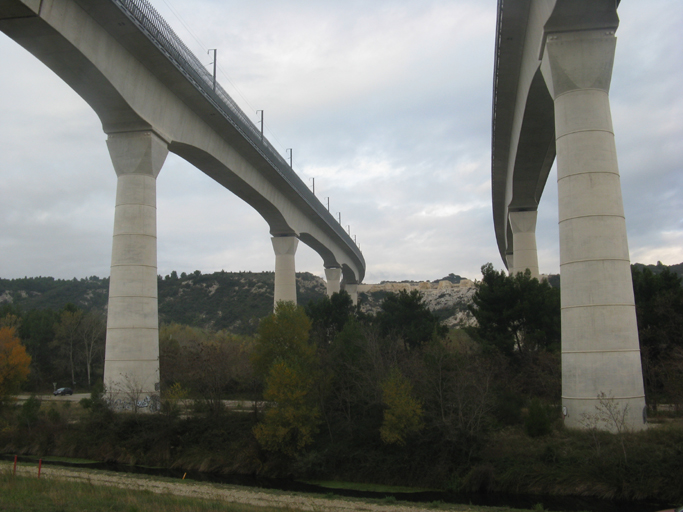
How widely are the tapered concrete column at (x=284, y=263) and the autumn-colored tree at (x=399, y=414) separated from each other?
75.7 ft

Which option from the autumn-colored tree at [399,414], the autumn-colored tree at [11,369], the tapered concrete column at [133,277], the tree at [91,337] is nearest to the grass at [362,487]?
the autumn-colored tree at [399,414]

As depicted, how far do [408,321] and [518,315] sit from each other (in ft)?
31.8

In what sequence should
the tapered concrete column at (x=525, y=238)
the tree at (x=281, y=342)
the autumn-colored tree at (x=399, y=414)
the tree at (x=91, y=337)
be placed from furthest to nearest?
the tree at (x=91, y=337) < the tapered concrete column at (x=525, y=238) < the tree at (x=281, y=342) < the autumn-colored tree at (x=399, y=414)

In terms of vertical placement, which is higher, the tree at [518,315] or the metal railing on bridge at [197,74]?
the metal railing on bridge at [197,74]

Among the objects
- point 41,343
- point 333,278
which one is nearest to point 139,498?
point 41,343

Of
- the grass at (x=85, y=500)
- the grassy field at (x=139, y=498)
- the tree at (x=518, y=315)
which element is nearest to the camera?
the grass at (x=85, y=500)

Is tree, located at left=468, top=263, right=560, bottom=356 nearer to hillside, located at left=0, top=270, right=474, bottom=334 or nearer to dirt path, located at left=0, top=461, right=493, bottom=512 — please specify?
dirt path, located at left=0, top=461, right=493, bottom=512

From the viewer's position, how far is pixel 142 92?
24.5 m

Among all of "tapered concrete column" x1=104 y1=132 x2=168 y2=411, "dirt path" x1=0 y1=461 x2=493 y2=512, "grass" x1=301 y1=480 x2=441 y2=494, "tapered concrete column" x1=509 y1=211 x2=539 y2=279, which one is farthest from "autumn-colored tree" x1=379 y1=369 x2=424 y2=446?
"tapered concrete column" x1=509 y1=211 x2=539 y2=279

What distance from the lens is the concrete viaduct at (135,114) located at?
785 inches

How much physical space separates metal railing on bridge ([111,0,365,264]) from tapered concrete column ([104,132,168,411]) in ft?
12.4

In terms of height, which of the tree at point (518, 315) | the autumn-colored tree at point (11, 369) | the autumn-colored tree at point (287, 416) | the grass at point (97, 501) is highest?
Answer: the tree at point (518, 315)

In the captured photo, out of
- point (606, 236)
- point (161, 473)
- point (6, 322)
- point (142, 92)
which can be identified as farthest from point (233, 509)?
point (6, 322)

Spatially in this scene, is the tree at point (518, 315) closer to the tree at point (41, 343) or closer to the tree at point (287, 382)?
the tree at point (287, 382)
